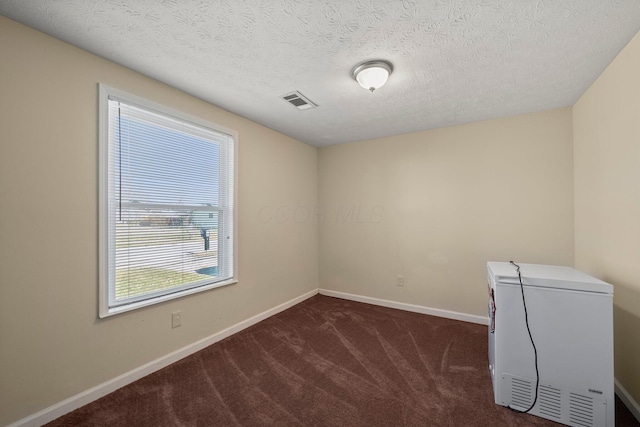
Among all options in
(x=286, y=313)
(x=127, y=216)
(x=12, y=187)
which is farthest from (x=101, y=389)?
(x=286, y=313)

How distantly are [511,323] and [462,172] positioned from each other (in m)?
1.97

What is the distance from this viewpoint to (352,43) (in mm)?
1684

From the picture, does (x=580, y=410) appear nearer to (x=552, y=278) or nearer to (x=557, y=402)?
(x=557, y=402)

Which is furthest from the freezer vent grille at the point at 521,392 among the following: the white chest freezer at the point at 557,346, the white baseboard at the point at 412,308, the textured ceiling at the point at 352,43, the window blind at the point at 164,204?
the window blind at the point at 164,204

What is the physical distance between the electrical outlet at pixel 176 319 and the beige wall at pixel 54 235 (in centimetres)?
3

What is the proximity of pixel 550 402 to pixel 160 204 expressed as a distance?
3175 millimetres

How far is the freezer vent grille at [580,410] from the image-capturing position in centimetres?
156

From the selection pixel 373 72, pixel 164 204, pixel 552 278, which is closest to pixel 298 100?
pixel 373 72

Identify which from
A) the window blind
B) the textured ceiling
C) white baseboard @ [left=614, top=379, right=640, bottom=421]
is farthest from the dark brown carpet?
the textured ceiling

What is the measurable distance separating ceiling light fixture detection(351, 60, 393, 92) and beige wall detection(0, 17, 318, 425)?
164 centimetres

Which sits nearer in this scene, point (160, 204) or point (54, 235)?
point (54, 235)

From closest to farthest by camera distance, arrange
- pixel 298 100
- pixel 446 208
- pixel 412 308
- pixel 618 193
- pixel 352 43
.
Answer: pixel 352 43 < pixel 618 193 < pixel 298 100 < pixel 446 208 < pixel 412 308

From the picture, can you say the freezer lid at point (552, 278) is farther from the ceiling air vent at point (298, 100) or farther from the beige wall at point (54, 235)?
the beige wall at point (54, 235)

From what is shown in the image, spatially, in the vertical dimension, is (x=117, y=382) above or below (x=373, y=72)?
below
